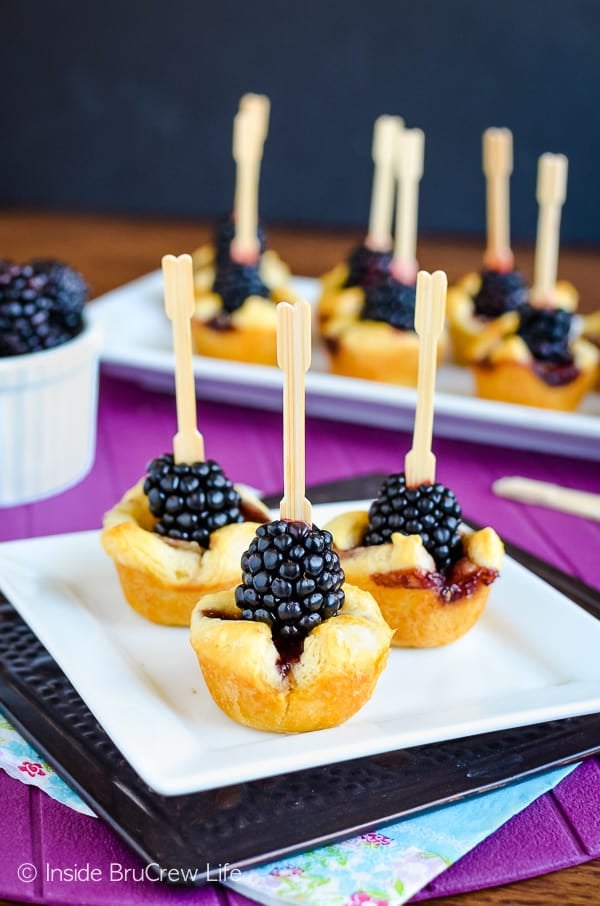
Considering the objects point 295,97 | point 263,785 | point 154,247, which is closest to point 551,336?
point 263,785

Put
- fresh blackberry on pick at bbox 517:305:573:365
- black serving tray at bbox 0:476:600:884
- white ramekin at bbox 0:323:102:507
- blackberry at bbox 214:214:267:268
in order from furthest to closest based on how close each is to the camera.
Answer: blackberry at bbox 214:214:267:268, fresh blackberry on pick at bbox 517:305:573:365, white ramekin at bbox 0:323:102:507, black serving tray at bbox 0:476:600:884

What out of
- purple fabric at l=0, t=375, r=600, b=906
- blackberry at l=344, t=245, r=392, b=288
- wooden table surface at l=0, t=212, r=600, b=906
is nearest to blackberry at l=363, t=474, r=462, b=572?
purple fabric at l=0, t=375, r=600, b=906

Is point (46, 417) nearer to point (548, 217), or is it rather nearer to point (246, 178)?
point (246, 178)

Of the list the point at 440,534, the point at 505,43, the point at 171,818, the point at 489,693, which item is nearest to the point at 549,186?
the point at 440,534

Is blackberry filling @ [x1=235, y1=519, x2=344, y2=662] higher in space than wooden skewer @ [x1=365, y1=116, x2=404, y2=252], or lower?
lower

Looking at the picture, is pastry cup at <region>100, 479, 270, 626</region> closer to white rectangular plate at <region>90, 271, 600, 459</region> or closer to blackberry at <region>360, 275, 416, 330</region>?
white rectangular plate at <region>90, 271, 600, 459</region>

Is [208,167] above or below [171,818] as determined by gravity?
above

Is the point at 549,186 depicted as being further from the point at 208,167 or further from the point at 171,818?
the point at 208,167
